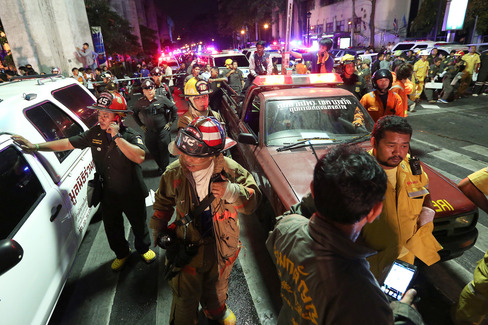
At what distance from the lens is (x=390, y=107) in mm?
4543

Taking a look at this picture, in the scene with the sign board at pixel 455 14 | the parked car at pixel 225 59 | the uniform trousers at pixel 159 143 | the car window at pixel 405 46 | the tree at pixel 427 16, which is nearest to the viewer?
the uniform trousers at pixel 159 143

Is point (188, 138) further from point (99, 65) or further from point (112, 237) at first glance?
point (99, 65)

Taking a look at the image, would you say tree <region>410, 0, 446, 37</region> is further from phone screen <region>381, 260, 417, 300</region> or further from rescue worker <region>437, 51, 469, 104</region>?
phone screen <region>381, 260, 417, 300</region>

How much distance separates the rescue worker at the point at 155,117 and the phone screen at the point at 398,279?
4646 millimetres

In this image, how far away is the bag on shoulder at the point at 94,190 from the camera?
285 centimetres

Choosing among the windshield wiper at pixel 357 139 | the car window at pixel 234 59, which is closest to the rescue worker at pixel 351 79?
the windshield wiper at pixel 357 139

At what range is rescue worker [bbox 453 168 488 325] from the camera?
2.11 m

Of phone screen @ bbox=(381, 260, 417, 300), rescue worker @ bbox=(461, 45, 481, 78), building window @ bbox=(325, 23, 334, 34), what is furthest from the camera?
building window @ bbox=(325, 23, 334, 34)

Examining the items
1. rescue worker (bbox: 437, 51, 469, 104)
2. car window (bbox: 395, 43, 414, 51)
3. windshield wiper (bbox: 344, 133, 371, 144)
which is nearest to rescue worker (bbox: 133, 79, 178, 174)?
windshield wiper (bbox: 344, 133, 371, 144)

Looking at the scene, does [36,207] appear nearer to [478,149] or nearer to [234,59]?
[478,149]

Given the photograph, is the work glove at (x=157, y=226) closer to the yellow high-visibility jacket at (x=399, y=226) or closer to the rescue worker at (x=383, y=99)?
the yellow high-visibility jacket at (x=399, y=226)

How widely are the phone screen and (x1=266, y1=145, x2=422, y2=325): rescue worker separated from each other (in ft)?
2.34

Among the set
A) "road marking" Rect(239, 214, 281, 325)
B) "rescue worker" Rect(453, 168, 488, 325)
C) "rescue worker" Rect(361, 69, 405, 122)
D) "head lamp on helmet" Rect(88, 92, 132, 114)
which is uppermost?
"head lamp on helmet" Rect(88, 92, 132, 114)

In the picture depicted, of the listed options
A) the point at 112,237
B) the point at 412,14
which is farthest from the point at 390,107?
the point at 412,14
